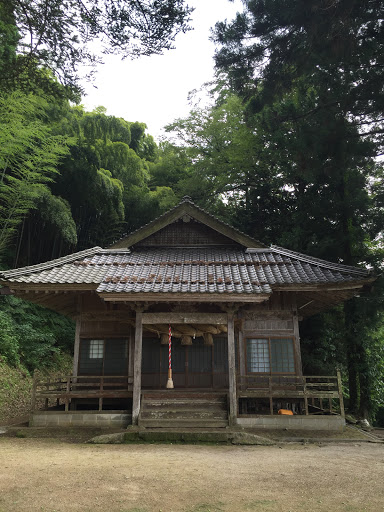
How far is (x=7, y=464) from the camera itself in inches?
224

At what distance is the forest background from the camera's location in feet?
23.2

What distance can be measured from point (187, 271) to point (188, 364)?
2846mm

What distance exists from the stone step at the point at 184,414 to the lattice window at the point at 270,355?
7.21 ft

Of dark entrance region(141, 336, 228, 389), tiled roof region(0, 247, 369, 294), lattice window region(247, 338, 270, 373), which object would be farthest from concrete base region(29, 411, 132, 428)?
lattice window region(247, 338, 270, 373)

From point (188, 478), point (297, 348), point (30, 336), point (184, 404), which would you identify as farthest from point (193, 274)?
point (30, 336)

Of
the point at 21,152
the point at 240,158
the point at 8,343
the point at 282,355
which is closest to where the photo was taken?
the point at 282,355

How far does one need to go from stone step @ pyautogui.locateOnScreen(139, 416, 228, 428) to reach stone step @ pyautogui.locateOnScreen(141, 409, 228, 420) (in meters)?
0.13

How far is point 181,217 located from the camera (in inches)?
482

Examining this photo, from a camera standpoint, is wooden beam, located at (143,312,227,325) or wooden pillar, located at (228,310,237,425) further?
wooden beam, located at (143,312,227,325)

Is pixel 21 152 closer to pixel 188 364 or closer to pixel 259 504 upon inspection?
pixel 188 364

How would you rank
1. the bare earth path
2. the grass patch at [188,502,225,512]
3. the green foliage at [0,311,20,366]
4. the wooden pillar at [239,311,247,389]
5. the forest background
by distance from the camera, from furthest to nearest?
the green foliage at [0,311,20,366]
the wooden pillar at [239,311,247,389]
the forest background
the bare earth path
the grass patch at [188,502,225,512]

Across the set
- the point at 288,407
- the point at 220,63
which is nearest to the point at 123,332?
the point at 288,407

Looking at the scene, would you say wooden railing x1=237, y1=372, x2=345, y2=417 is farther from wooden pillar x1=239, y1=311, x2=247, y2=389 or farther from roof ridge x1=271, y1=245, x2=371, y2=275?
roof ridge x1=271, y1=245, x2=371, y2=275

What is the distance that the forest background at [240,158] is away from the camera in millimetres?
7086
